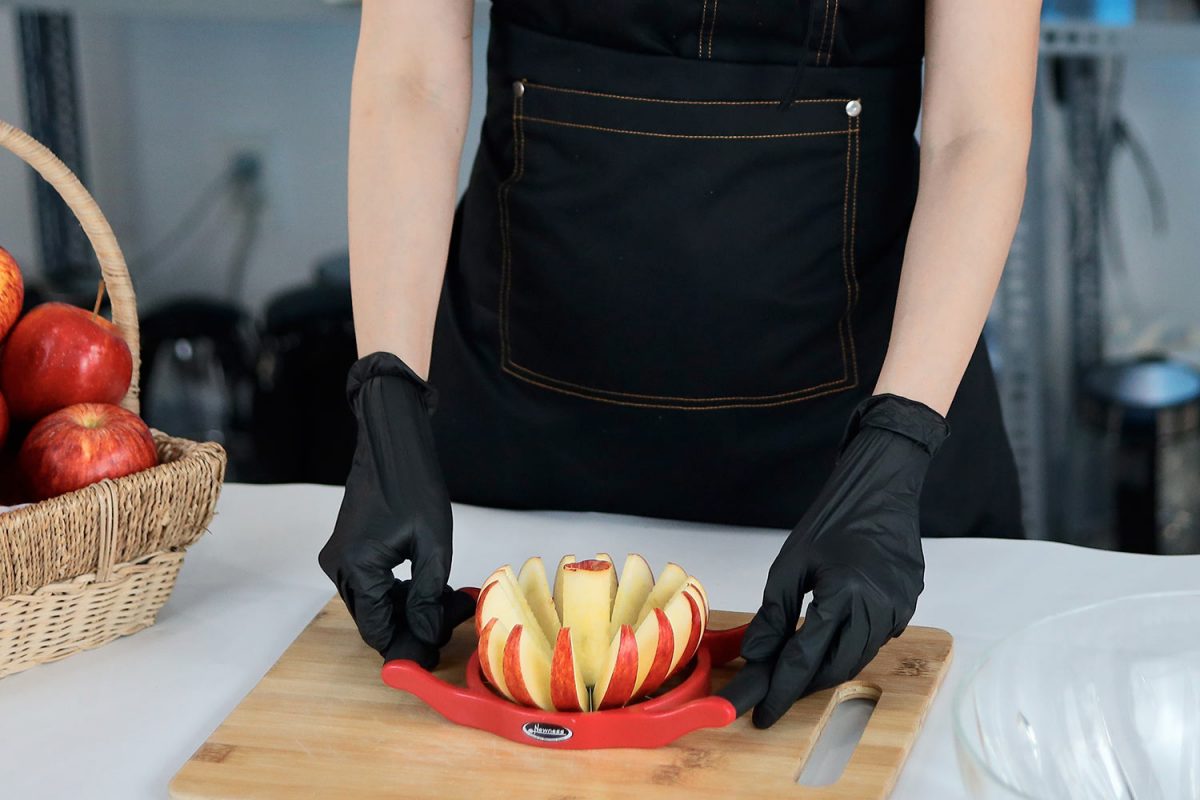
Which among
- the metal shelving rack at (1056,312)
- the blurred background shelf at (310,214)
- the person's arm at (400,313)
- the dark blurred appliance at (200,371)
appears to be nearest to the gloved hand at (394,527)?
the person's arm at (400,313)

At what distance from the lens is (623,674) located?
2.64 ft

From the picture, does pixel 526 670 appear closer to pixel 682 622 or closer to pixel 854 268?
pixel 682 622

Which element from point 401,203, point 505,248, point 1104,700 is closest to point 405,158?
point 401,203

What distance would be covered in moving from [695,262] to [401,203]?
276 millimetres

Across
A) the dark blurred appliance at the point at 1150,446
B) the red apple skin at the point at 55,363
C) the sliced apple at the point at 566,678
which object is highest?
the red apple skin at the point at 55,363

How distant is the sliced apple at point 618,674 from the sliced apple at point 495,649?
2.3 inches

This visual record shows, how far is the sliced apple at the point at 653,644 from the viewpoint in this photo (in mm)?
813

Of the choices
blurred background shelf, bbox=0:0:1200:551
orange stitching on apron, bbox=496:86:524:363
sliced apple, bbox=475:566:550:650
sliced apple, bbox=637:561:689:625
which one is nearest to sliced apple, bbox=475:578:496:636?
sliced apple, bbox=475:566:550:650

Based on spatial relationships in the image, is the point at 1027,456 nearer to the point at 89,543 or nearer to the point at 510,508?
the point at 510,508

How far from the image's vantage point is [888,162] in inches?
50.2

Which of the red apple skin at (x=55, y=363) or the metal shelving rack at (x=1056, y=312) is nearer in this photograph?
the red apple skin at (x=55, y=363)

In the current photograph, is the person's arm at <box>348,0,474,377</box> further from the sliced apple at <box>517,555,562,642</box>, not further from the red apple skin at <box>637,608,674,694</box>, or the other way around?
the red apple skin at <box>637,608,674,694</box>

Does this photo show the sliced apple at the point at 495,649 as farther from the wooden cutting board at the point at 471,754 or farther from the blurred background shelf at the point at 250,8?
the blurred background shelf at the point at 250,8

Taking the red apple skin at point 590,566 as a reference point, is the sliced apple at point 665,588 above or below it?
below
